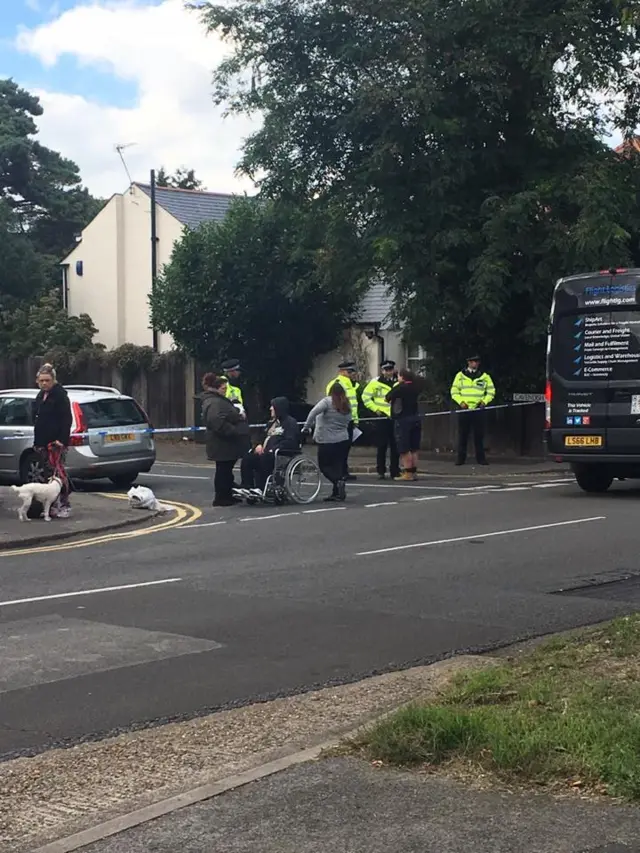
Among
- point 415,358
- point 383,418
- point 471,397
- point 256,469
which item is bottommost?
point 256,469

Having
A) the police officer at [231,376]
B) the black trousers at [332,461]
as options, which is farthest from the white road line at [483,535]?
the police officer at [231,376]

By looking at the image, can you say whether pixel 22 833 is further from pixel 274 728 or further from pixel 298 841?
pixel 274 728

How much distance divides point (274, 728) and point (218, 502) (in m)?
10.4

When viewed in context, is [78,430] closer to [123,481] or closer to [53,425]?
[123,481]

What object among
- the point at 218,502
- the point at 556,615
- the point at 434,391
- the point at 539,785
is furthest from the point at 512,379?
the point at 539,785

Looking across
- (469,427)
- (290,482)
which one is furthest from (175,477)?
(469,427)

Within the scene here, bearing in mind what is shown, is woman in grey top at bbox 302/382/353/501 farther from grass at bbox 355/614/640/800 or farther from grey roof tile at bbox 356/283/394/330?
grey roof tile at bbox 356/283/394/330

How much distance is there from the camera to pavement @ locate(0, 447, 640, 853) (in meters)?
6.53

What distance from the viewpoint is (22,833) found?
4660 mm

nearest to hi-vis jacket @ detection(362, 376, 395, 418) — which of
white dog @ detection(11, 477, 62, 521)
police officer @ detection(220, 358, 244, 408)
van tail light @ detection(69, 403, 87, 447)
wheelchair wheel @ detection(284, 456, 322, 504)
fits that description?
police officer @ detection(220, 358, 244, 408)

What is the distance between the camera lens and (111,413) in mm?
18531

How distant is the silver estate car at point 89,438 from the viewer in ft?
58.7

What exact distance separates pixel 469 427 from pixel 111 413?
7031mm

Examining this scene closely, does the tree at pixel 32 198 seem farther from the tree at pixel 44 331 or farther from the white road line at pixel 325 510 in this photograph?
the white road line at pixel 325 510
